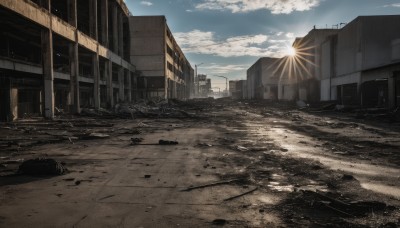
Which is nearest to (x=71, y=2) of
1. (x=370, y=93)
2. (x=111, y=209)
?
(x=111, y=209)

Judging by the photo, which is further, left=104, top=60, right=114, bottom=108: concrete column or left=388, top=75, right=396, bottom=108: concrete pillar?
left=104, top=60, right=114, bottom=108: concrete column

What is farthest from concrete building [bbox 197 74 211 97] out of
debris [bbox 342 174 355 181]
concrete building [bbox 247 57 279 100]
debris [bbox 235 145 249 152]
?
debris [bbox 342 174 355 181]

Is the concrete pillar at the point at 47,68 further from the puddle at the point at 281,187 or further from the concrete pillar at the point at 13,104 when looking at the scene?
the puddle at the point at 281,187

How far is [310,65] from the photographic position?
51469 mm

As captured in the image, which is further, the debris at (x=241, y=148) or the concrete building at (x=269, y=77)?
the concrete building at (x=269, y=77)

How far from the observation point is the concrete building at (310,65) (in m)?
47.1

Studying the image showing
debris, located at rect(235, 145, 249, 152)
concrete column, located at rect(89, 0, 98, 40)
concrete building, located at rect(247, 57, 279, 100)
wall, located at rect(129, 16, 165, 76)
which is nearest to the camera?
debris, located at rect(235, 145, 249, 152)

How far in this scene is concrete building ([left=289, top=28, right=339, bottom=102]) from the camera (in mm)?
47094

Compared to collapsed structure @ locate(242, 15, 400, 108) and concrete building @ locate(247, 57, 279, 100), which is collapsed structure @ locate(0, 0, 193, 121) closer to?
collapsed structure @ locate(242, 15, 400, 108)

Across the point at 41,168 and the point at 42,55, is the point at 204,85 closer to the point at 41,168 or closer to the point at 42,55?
the point at 42,55

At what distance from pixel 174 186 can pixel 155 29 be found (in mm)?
45864

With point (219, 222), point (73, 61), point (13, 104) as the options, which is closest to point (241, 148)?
point (219, 222)

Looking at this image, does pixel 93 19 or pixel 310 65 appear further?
pixel 310 65

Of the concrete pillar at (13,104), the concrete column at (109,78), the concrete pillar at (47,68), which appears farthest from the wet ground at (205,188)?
the concrete column at (109,78)
